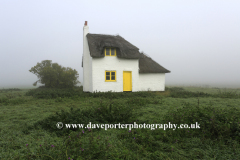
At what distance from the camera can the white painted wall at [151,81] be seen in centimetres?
1560

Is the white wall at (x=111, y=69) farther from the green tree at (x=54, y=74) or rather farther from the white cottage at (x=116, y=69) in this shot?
the green tree at (x=54, y=74)

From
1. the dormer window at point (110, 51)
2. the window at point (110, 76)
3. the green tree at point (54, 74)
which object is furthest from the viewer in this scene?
the green tree at point (54, 74)

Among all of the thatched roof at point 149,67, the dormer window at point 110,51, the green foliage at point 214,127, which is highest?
the dormer window at point 110,51

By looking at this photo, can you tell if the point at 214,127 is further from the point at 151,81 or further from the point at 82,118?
the point at 151,81

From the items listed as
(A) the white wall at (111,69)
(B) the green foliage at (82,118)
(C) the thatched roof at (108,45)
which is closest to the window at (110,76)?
(A) the white wall at (111,69)

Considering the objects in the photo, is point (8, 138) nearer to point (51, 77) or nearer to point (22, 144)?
point (22, 144)

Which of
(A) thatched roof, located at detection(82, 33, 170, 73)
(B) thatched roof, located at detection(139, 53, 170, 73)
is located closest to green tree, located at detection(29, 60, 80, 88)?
(A) thatched roof, located at detection(82, 33, 170, 73)

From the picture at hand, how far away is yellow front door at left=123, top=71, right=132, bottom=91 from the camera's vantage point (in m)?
14.8

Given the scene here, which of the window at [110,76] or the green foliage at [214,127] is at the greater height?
the window at [110,76]

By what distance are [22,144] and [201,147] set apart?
3980 millimetres

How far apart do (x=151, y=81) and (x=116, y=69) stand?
13.6ft

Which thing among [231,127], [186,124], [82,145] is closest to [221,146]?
[231,127]

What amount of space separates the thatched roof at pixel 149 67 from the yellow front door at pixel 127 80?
1269 mm

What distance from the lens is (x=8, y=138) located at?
11.7 feet
